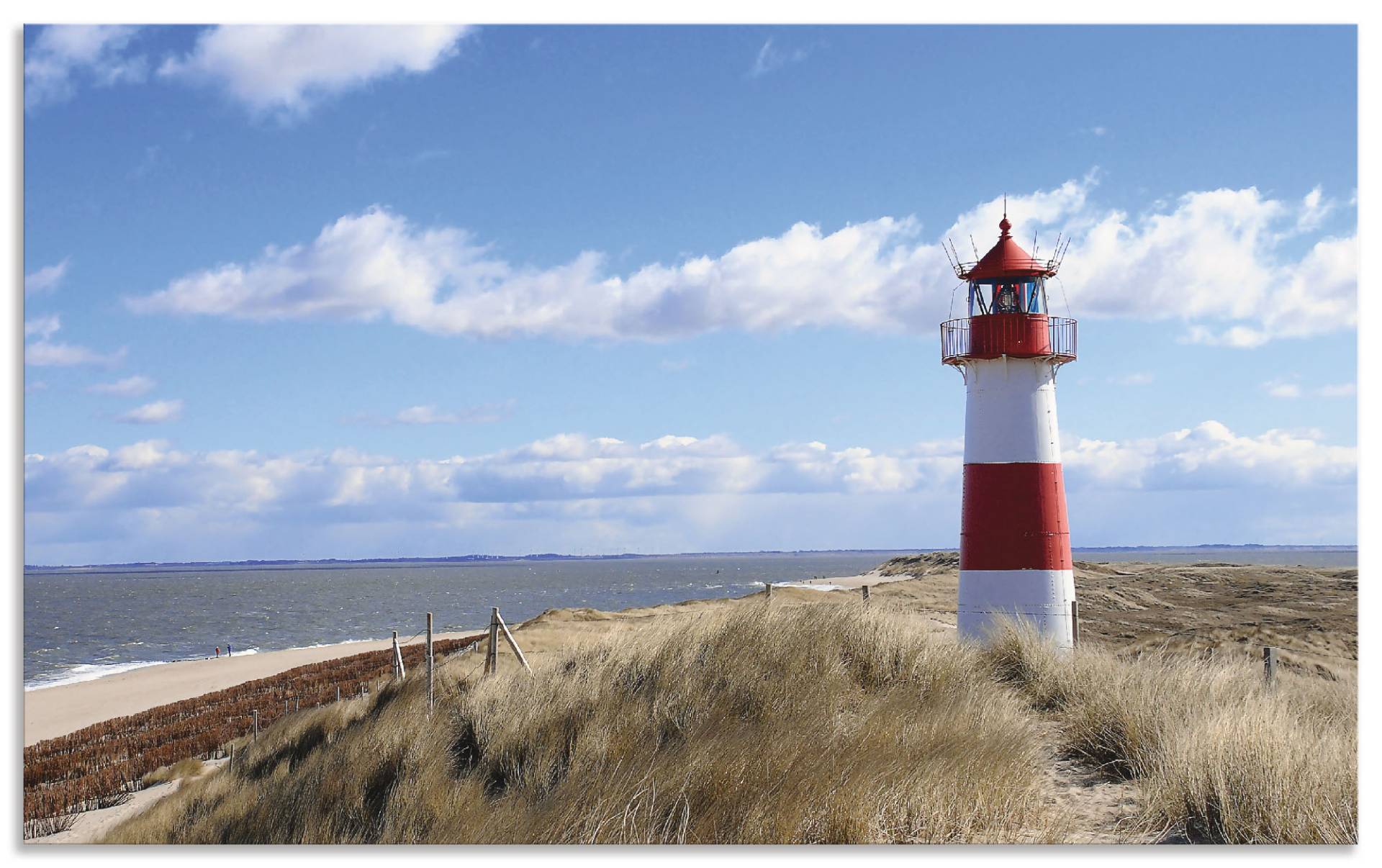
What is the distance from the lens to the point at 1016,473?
31.1 ft

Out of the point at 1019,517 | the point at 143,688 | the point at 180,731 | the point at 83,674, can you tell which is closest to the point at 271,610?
the point at 83,674

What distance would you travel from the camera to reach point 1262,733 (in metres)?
5.19

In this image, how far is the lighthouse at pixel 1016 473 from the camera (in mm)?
9477

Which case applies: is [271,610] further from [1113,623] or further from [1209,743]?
[1209,743]

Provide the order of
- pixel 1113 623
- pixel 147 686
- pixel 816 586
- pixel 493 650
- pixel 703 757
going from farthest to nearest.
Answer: pixel 816 586 → pixel 147 686 → pixel 1113 623 → pixel 493 650 → pixel 703 757

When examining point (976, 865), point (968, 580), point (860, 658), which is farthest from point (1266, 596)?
point (976, 865)

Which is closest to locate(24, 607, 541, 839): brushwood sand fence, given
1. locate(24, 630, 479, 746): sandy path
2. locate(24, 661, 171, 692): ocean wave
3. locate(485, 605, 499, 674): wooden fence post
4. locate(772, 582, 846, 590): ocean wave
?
locate(485, 605, 499, 674): wooden fence post

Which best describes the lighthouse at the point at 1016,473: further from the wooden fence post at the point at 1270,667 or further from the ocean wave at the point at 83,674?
the ocean wave at the point at 83,674

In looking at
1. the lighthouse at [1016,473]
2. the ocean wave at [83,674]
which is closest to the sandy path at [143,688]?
the ocean wave at [83,674]

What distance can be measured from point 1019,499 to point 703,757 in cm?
545

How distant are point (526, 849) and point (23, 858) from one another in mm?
2906

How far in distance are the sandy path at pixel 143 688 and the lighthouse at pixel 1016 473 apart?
17.6 metres

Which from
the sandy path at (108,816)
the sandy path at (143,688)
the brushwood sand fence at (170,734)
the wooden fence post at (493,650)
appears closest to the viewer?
the sandy path at (108,816)

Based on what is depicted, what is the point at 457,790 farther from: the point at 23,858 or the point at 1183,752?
the point at 1183,752
